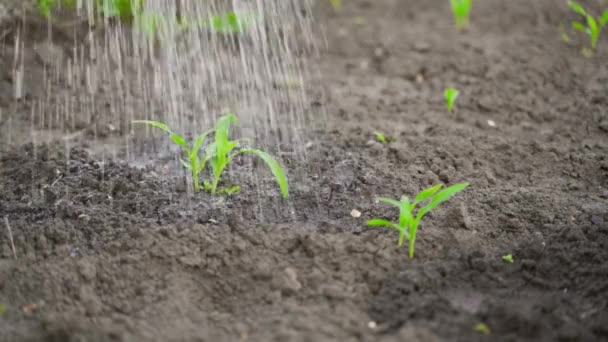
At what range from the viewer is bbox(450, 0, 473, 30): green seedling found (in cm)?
448

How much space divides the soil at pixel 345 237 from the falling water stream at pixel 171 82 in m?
0.20

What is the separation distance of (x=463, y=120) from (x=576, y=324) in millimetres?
1716

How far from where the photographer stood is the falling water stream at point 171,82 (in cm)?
348

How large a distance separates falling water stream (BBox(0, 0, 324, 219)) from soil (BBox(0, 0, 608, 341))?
0.65 feet

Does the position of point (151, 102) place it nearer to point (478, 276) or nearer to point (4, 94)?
point (4, 94)

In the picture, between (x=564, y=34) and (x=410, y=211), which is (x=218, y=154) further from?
(x=564, y=34)

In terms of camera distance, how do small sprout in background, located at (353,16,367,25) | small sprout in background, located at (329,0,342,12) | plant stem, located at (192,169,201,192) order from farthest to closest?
small sprout in background, located at (329,0,342,12)
small sprout in background, located at (353,16,367,25)
plant stem, located at (192,169,201,192)

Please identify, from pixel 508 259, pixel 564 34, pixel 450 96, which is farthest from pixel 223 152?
pixel 564 34

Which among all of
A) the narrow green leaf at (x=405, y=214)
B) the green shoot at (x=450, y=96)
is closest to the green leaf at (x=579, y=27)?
the green shoot at (x=450, y=96)

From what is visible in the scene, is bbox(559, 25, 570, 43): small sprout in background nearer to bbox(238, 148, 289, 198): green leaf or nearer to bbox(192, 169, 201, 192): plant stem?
bbox(238, 148, 289, 198): green leaf

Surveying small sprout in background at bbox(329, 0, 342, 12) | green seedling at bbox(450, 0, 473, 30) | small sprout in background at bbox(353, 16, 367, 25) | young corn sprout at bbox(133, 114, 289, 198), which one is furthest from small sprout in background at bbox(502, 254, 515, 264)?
small sprout in background at bbox(329, 0, 342, 12)

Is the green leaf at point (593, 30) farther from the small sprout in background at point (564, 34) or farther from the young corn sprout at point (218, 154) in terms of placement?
the young corn sprout at point (218, 154)

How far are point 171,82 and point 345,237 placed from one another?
1840 millimetres

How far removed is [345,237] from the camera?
2604 mm
